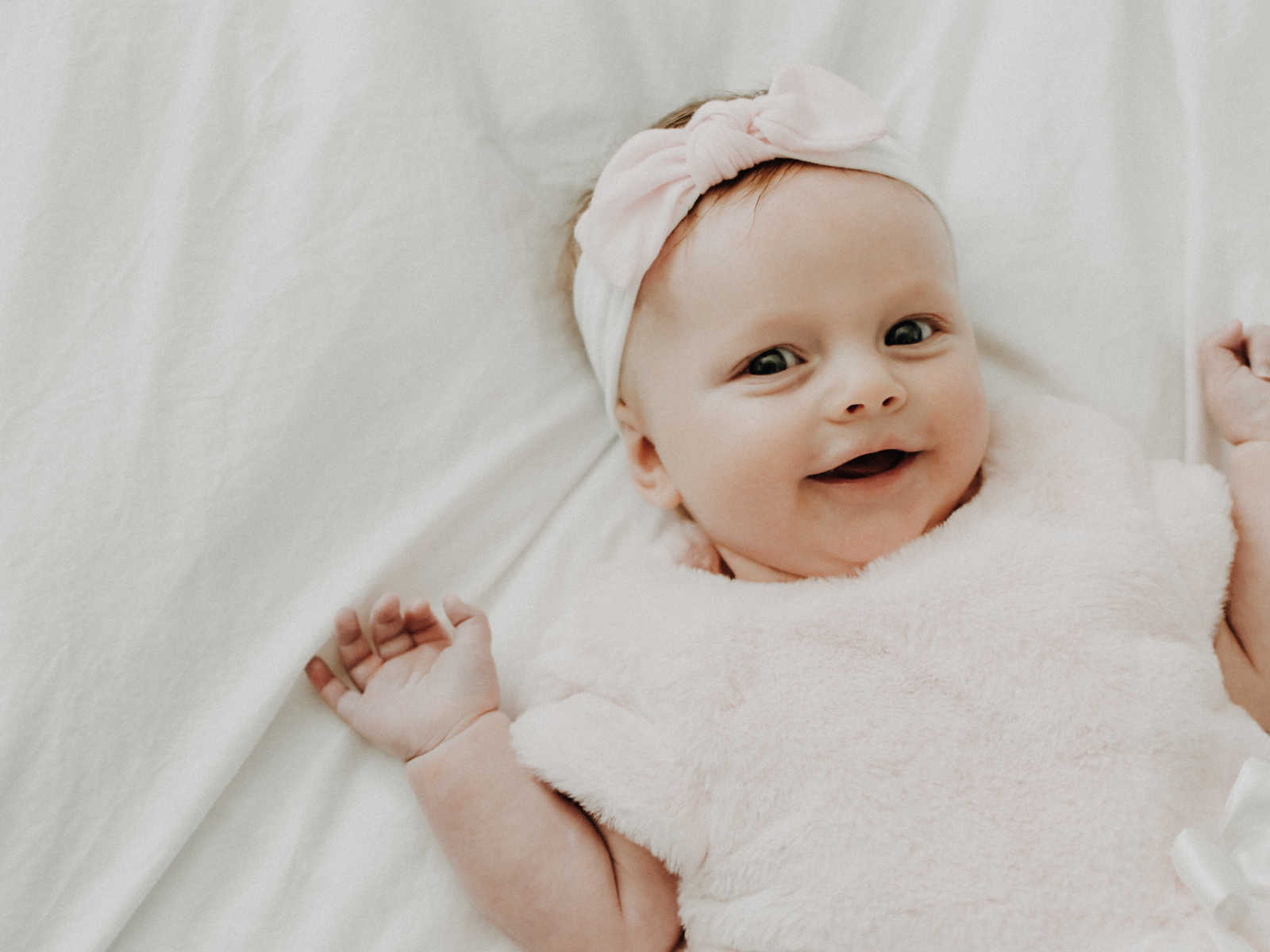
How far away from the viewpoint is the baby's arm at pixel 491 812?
1000 millimetres

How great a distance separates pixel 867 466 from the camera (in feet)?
3.66

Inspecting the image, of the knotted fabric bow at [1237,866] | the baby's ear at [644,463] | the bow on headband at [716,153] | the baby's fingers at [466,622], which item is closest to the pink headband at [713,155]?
the bow on headband at [716,153]

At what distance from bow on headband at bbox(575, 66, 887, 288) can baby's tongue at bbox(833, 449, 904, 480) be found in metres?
0.29

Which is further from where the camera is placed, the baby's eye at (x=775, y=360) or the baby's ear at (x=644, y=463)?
the baby's ear at (x=644, y=463)

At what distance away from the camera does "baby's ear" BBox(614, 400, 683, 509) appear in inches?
47.8

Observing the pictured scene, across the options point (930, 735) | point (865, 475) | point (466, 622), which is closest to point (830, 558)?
point (865, 475)

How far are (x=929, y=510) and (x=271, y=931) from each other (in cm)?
75

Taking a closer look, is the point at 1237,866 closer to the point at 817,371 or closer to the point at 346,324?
the point at 817,371

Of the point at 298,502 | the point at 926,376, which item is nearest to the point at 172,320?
the point at 298,502

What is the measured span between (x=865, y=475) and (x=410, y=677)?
1.66 feet

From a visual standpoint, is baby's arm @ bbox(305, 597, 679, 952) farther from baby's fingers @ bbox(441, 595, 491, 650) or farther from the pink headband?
the pink headband

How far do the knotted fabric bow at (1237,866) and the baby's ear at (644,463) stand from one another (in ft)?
1.94

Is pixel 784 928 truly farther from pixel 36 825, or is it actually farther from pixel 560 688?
pixel 36 825

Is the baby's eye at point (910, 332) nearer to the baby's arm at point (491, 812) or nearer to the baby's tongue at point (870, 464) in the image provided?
the baby's tongue at point (870, 464)
